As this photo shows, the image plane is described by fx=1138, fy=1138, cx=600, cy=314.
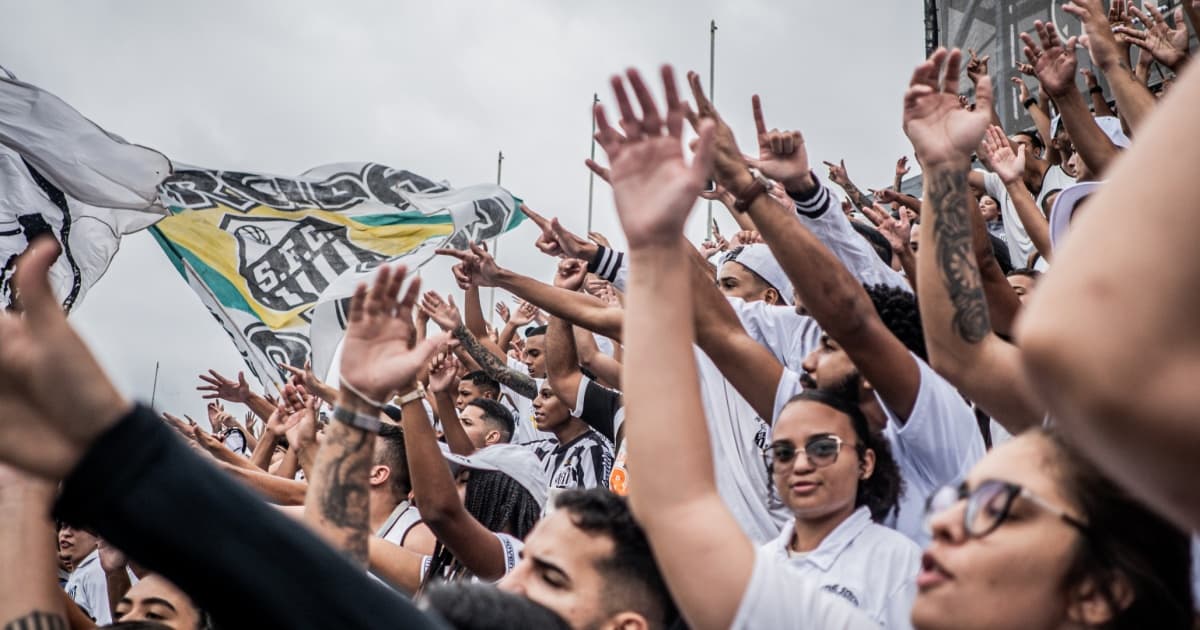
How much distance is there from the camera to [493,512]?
5.74 meters

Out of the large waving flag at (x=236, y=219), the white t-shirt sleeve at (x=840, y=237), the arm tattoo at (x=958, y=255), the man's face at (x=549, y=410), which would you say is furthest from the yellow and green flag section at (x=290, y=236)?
the arm tattoo at (x=958, y=255)

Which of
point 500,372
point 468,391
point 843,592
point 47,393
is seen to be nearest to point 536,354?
point 500,372

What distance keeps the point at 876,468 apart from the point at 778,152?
1.15 meters

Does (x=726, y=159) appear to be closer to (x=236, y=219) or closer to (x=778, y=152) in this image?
(x=778, y=152)

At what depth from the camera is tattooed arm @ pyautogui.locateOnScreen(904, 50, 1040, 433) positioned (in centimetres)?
284

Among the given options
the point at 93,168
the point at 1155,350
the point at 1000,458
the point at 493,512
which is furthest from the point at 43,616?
the point at 93,168

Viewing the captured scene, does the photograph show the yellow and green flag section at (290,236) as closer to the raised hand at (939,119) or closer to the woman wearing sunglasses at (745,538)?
the raised hand at (939,119)

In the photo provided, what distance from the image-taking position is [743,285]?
608 cm

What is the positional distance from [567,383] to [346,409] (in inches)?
147

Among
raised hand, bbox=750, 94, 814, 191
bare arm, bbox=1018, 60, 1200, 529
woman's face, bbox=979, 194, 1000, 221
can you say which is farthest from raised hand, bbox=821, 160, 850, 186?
bare arm, bbox=1018, 60, 1200, 529

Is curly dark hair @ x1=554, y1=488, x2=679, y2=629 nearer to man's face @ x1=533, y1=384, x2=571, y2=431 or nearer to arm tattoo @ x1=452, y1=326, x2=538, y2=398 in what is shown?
man's face @ x1=533, y1=384, x2=571, y2=431

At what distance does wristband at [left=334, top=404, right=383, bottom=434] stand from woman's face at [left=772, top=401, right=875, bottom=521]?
1.44 meters

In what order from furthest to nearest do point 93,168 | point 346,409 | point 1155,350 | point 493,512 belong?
point 93,168, point 493,512, point 346,409, point 1155,350

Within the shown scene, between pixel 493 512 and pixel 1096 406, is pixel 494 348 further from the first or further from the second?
pixel 1096 406
